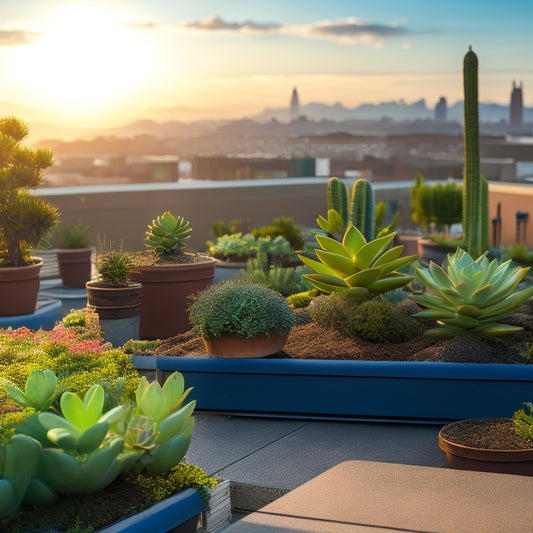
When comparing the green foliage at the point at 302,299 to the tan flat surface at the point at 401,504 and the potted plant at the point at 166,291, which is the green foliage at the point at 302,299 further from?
the tan flat surface at the point at 401,504

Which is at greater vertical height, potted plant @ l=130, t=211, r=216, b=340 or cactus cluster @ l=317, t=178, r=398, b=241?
cactus cluster @ l=317, t=178, r=398, b=241

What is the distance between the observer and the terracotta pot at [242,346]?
5.39 m

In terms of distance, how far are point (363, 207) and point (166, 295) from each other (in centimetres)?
250

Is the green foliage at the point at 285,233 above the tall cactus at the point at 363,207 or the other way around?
the other way around

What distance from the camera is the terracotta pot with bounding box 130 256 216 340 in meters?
7.08

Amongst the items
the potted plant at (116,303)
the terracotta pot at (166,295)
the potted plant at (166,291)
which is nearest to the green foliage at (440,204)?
the potted plant at (166,291)

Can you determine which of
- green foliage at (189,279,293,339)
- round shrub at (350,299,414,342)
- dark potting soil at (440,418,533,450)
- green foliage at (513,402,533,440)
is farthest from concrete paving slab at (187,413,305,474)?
green foliage at (513,402,533,440)

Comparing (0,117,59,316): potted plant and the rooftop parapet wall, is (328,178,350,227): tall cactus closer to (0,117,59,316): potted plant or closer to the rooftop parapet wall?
(0,117,59,316): potted plant

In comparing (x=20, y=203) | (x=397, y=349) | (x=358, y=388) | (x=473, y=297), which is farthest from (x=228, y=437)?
(x=20, y=203)

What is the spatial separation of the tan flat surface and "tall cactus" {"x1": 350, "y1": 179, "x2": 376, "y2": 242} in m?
5.28

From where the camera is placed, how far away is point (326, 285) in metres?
6.23

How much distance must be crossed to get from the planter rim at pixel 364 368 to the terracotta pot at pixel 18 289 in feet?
10.4

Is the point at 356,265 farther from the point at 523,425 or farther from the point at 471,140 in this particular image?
the point at 471,140

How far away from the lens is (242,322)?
209 inches
